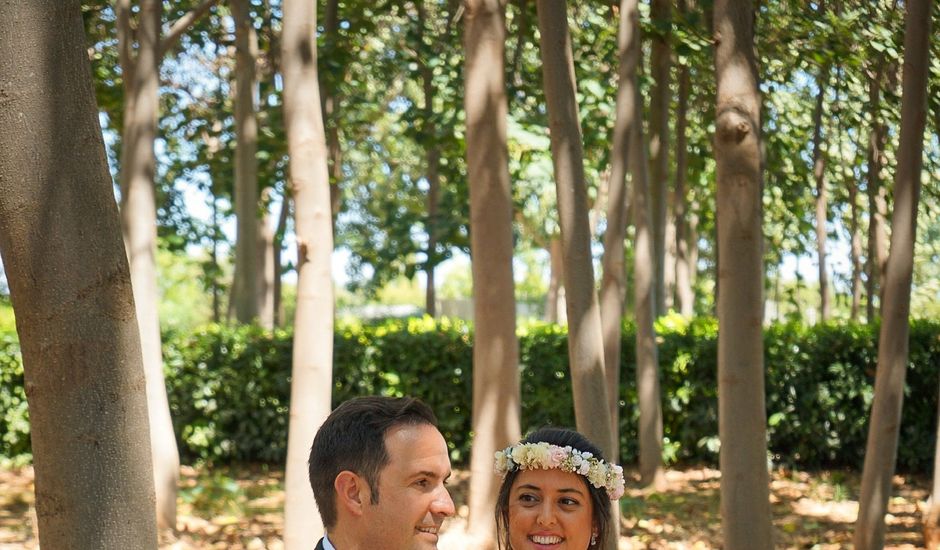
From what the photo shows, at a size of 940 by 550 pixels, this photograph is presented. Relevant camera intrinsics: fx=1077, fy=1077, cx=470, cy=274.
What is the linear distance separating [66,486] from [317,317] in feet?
13.4

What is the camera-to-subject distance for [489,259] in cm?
841

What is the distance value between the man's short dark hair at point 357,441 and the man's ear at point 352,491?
0.01 m

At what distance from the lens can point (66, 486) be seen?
9.87 feet

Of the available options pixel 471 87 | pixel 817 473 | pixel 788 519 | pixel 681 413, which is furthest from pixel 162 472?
pixel 817 473

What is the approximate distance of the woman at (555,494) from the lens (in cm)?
388

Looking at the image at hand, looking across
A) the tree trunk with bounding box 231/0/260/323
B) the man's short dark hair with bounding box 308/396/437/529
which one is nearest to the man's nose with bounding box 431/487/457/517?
the man's short dark hair with bounding box 308/396/437/529

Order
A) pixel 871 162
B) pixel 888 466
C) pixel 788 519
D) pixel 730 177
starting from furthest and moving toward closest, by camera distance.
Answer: pixel 871 162 < pixel 788 519 < pixel 888 466 < pixel 730 177

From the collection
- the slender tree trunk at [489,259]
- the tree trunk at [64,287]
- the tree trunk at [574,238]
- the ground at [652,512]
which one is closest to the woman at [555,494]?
the tree trunk at [64,287]

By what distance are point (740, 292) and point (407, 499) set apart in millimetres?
4098

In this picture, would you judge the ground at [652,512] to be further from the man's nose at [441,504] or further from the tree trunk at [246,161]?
the man's nose at [441,504]

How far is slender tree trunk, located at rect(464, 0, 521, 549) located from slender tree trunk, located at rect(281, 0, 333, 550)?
5.14 ft

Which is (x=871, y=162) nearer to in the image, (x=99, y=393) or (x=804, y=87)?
(x=804, y=87)

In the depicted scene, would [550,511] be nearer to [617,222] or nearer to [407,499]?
[407,499]

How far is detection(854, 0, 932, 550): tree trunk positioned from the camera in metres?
8.30
